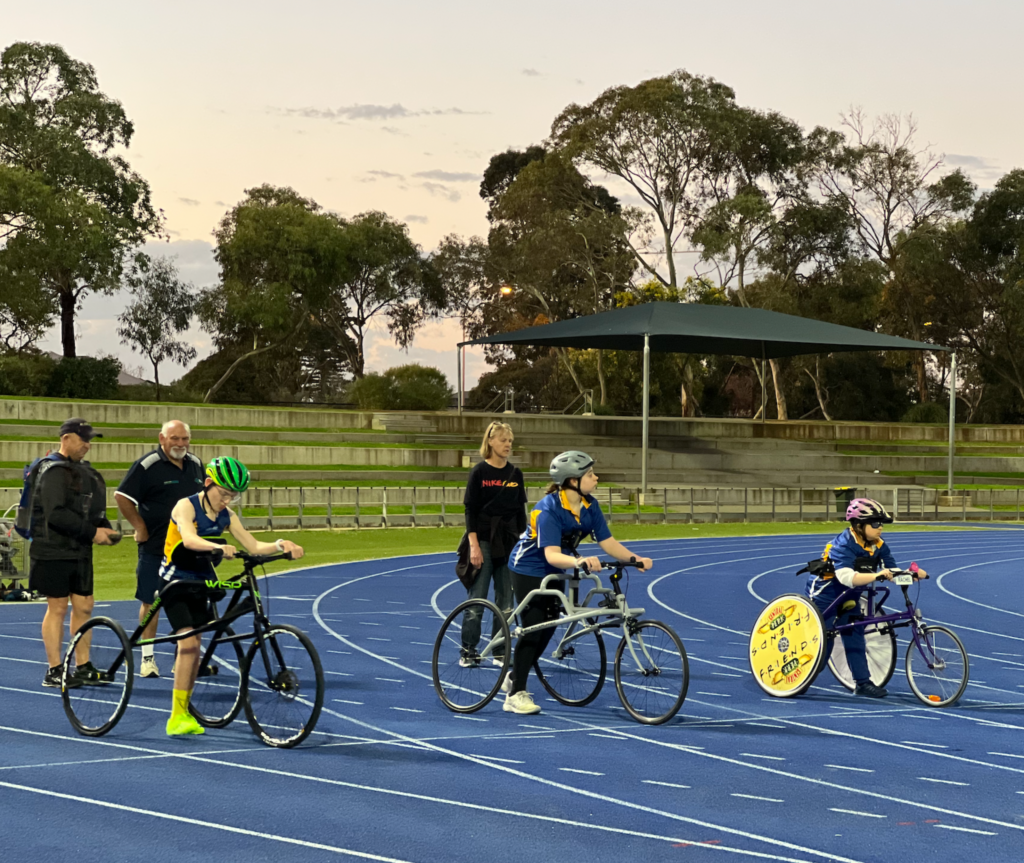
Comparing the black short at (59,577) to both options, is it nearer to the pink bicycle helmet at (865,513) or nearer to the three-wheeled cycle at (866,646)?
the three-wheeled cycle at (866,646)

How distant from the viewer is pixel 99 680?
24.8ft

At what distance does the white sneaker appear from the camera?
823 centimetres

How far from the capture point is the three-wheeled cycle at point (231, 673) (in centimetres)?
702

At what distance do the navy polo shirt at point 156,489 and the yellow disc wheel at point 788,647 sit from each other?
421cm

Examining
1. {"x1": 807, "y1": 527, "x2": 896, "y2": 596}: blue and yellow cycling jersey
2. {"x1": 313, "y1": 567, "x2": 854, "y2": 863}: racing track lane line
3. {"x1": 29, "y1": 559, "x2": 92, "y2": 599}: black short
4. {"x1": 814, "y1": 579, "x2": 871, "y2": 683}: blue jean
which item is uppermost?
{"x1": 807, "y1": 527, "x2": 896, "y2": 596}: blue and yellow cycling jersey

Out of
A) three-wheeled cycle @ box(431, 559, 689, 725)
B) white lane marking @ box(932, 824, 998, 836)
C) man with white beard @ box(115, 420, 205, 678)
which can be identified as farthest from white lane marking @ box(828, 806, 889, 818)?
man with white beard @ box(115, 420, 205, 678)

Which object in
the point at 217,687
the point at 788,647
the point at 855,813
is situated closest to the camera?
the point at 855,813

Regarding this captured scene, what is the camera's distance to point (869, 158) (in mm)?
60094

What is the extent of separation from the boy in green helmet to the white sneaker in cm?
194

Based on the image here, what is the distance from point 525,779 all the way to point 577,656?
2.18 metres

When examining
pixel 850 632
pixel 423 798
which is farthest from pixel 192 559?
pixel 850 632

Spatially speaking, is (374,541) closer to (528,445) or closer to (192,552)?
(192,552)

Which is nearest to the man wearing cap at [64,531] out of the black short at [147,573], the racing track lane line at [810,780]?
the black short at [147,573]

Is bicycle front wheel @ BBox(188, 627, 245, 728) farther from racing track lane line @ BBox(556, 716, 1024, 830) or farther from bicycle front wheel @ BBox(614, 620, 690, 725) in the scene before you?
bicycle front wheel @ BBox(614, 620, 690, 725)
